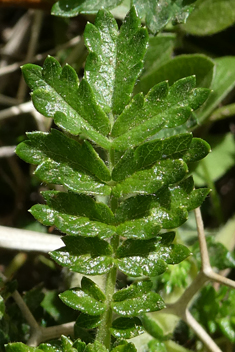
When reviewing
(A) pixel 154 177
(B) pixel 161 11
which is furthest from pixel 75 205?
(B) pixel 161 11

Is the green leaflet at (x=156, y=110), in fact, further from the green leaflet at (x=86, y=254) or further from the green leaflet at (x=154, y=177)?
the green leaflet at (x=86, y=254)

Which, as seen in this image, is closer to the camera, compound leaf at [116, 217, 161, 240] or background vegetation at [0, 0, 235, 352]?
compound leaf at [116, 217, 161, 240]

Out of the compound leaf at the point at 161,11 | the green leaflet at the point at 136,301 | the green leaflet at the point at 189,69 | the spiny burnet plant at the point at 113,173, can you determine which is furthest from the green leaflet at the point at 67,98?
the green leaflet at the point at 189,69

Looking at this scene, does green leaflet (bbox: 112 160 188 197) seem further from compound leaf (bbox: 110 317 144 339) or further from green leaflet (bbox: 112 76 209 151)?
compound leaf (bbox: 110 317 144 339)

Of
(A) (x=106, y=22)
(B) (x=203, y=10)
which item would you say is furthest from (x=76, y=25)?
(A) (x=106, y=22)

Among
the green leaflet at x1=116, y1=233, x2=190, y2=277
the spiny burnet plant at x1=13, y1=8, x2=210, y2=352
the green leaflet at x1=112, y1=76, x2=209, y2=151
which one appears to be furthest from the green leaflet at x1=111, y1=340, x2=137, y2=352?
the green leaflet at x1=112, y1=76, x2=209, y2=151

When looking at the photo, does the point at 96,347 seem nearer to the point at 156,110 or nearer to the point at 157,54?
the point at 156,110
